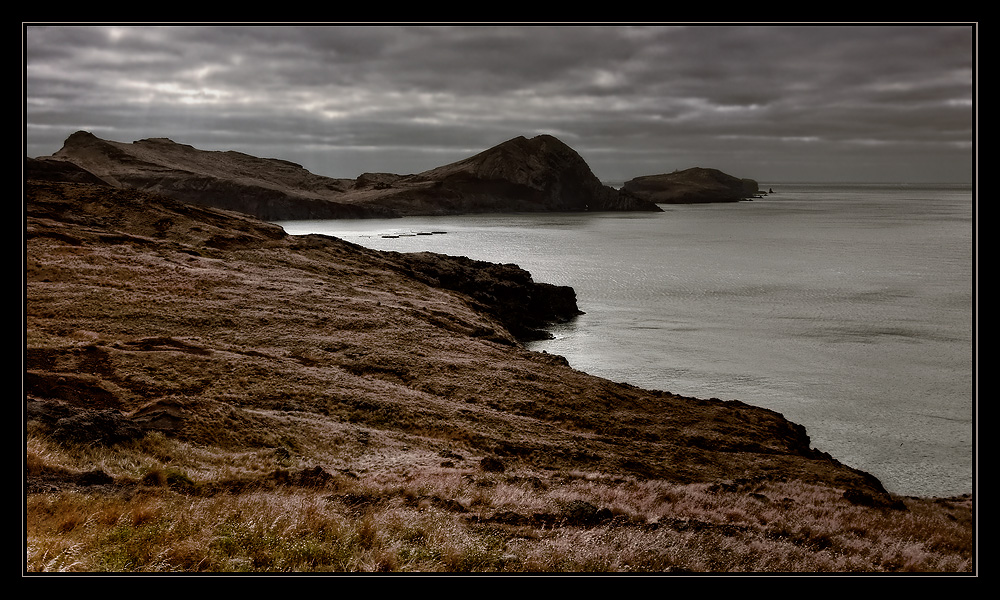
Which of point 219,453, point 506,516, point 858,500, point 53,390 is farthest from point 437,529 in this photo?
point 858,500

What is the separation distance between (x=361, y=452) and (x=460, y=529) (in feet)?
27.9

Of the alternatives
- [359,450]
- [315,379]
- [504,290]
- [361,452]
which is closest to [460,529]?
[361,452]

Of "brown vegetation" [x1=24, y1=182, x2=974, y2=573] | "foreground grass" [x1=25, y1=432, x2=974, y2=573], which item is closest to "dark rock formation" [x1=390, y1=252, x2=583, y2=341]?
"brown vegetation" [x1=24, y1=182, x2=974, y2=573]

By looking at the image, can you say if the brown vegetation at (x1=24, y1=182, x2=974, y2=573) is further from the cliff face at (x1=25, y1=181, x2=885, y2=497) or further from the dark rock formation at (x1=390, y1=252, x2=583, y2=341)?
the dark rock formation at (x1=390, y1=252, x2=583, y2=341)

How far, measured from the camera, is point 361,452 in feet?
66.6

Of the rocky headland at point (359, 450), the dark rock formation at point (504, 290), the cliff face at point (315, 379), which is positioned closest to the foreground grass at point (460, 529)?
the rocky headland at point (359, 450)

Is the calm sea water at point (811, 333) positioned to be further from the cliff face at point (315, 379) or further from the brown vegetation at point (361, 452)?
the cliff face at point (315, 379)

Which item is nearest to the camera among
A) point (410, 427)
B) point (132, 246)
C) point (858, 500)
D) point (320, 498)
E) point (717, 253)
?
point (320, 498)

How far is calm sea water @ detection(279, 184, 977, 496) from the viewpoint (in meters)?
34.5

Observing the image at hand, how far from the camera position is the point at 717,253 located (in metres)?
127

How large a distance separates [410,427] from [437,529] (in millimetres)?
12784

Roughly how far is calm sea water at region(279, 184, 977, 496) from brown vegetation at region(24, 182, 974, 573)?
19.3 ft

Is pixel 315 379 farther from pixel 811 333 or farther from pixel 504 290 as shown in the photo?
pixel 811 333
